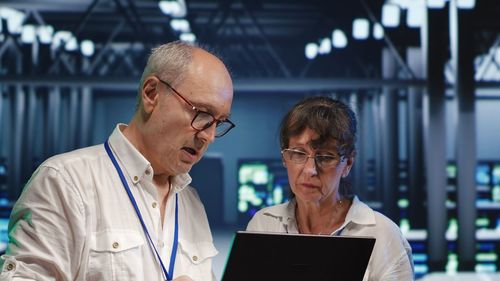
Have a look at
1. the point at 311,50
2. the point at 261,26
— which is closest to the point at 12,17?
the point at 261,26

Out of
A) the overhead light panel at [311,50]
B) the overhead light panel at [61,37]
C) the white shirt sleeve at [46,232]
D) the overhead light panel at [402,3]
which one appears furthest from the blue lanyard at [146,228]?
the overhead light panel at [61,37]

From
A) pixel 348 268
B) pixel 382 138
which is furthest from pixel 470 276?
pixel 348 268

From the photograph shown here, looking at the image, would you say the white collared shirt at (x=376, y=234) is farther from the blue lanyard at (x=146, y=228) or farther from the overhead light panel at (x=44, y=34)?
the overhead light panel at (x=44, y=34)

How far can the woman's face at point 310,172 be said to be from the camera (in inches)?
81.4

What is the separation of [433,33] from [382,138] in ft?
15.4

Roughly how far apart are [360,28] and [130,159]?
955 centimetres

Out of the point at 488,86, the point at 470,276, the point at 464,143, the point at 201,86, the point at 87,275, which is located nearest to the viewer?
the point at 87,275

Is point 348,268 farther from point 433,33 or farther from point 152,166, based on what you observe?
point 433,33

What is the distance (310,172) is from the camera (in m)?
Result: 2.06

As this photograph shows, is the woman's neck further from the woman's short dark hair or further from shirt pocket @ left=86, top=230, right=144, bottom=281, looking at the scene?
shirt pocket @ left=86, top=230, right=144, bottom=281

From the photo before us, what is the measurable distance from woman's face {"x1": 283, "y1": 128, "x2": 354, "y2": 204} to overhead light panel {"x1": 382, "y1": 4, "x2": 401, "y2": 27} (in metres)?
8.05

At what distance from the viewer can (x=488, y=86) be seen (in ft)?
30.9

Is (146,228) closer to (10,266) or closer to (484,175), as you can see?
(10,266)

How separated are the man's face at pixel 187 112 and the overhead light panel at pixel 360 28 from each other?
30.8 ft
